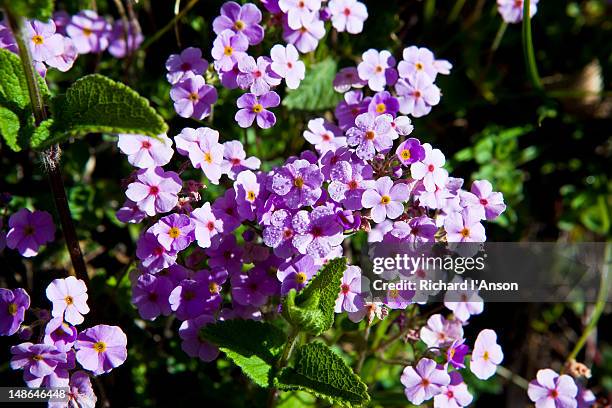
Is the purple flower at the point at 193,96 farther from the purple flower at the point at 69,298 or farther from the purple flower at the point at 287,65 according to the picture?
the purple flower at the point at 69,298

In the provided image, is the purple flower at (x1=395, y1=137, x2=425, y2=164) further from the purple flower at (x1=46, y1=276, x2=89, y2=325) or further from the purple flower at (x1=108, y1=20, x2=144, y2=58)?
the purple flower at (x1=108, y1=20, x2=144, y2=58)

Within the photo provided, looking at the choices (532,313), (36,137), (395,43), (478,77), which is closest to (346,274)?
(36,137)

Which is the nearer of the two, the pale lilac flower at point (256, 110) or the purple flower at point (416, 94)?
the pale lilac flower at point (256, 110)

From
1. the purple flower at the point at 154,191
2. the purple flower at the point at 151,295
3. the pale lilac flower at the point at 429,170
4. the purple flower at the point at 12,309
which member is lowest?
the purple flower at the point at 12,309

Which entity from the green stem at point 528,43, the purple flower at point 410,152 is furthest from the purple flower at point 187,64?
the green stem at point 528,43

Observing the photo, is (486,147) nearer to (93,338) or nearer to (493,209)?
(493,209)

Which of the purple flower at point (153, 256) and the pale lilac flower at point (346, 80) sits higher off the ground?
the pale lilac flower at point (346, 80)

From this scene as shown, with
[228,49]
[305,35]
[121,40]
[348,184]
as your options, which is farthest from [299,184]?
[121,40]

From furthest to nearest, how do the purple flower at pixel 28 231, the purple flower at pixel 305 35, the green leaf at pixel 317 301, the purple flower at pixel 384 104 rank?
1. the purple flower at pixel 305 35
2. the purple flower at pixel 384 104
3. the purple flower at pixel 28 231
4. the green leaf at pixel 317 301
